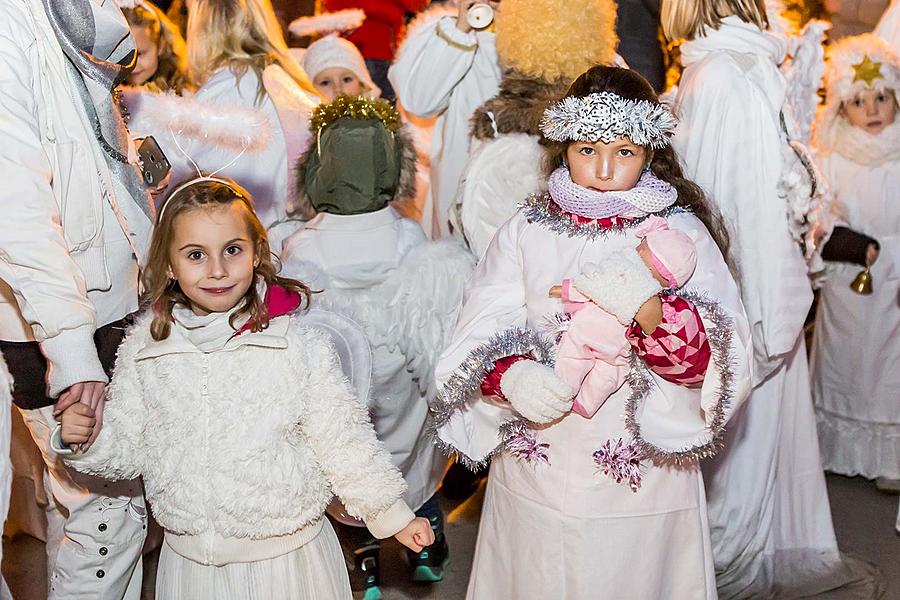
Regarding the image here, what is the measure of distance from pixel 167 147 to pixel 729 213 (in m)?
2.03

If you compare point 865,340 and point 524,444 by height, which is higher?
point 524,444

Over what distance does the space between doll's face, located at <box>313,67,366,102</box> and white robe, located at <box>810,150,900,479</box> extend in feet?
7.58

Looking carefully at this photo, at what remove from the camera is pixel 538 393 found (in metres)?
2.58

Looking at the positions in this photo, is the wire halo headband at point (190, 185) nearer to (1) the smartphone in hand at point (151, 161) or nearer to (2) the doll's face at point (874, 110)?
(1) the smartphone in hand at point (151, 161)

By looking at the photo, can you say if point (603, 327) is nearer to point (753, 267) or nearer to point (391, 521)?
point (391, 521)

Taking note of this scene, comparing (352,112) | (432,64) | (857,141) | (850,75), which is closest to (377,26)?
(432,64)

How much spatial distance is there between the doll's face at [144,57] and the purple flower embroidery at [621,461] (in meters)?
3.10

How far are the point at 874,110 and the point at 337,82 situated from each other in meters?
2.58

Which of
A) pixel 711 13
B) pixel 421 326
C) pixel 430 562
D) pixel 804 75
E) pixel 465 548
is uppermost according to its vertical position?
Answer: pixel 711 13

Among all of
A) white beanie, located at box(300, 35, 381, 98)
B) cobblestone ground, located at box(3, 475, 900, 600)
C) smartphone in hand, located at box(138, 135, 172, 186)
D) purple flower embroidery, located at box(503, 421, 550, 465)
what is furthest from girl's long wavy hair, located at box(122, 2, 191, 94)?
purple flower embroidery, located at box(503, 421, 550, 465)

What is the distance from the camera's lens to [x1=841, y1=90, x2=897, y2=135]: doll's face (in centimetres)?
496

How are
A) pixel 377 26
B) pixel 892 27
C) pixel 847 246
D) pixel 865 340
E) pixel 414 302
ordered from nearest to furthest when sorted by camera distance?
pixel 414 302, pixel 847 246, pixel 865 340, pixel 892 27, pixel 377 26

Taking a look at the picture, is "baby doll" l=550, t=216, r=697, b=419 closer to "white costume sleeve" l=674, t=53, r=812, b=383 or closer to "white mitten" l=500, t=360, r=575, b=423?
"white mitten" l=500, t=360, r=575, b=423

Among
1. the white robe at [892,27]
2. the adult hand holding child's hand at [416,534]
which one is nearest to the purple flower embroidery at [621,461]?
the adult hand holding child's hand at [416,534]
